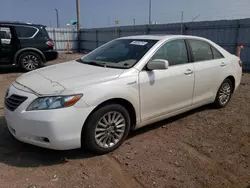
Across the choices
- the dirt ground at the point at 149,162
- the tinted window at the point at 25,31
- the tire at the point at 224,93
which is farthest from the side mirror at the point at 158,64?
the tinted window at the point at 25,31

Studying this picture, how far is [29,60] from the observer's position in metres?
9.41

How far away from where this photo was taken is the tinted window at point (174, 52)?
12.2 ft

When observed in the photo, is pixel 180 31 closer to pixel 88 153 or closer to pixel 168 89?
pixel 168 89

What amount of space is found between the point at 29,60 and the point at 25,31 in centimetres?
111

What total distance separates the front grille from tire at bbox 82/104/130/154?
83 cm

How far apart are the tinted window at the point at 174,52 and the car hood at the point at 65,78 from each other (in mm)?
811

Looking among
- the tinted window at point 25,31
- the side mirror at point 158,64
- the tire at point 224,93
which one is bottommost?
the tire at point 224,93

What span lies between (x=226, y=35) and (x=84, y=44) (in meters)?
12.5

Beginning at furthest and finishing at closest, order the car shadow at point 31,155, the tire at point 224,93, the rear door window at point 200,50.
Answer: the tire at point 224,93, the rear door window at point 200,50, the car shadow at point 31,155

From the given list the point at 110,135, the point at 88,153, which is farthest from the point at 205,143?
the point at 88,153

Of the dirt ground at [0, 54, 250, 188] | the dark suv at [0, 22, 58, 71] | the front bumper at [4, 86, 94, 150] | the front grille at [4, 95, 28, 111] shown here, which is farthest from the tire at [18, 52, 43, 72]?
the front bumper at [4, 86, 94, 150]

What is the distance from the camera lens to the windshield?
353cm

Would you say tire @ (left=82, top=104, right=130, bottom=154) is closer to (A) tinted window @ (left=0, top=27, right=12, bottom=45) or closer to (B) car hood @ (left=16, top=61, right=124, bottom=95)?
(B) car hood @ (left=16, top=61, right=124, bottom=95)

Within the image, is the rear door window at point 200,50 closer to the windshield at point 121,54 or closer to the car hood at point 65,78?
the windshield at point 121,54
